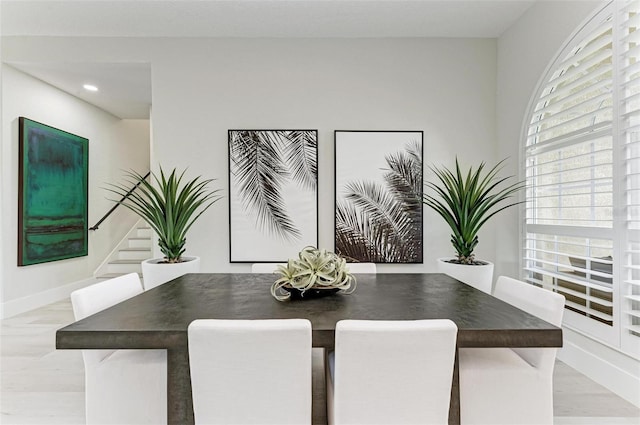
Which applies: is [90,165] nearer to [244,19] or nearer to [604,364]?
[244,19]

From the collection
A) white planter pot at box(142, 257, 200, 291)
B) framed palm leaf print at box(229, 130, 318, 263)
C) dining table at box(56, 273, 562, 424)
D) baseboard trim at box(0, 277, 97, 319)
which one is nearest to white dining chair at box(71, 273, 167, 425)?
dining table at box(56, 273, 562, 424)

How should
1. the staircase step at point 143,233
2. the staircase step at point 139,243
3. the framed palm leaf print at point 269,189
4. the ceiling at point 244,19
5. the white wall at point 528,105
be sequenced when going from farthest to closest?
1. the staircase step at point 143,233
2. the staircase step at point 139,243
3. the framed palm leaf print at point 269,189
4. the ceiling at point 244,19
5. the white wall at point 528,105

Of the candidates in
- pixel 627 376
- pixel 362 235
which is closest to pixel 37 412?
pixel 362 235

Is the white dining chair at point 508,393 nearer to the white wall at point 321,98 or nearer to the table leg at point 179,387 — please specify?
the table leg at point 179,387

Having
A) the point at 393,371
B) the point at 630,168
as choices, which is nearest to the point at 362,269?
the point at 393,371

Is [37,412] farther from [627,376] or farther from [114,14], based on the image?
[627,376]

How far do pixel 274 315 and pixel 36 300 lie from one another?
397cm

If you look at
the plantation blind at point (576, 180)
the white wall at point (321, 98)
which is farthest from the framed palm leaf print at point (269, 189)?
the plantation blind at point (576, 180)

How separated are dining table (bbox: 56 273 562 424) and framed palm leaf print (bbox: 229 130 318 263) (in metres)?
1.59

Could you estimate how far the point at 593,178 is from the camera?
2.34m

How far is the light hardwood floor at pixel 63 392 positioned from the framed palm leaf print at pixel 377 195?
1.25m

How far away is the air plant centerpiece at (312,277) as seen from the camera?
1654 millimetres

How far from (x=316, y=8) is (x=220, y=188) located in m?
1.87

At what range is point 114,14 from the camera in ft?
10.4
